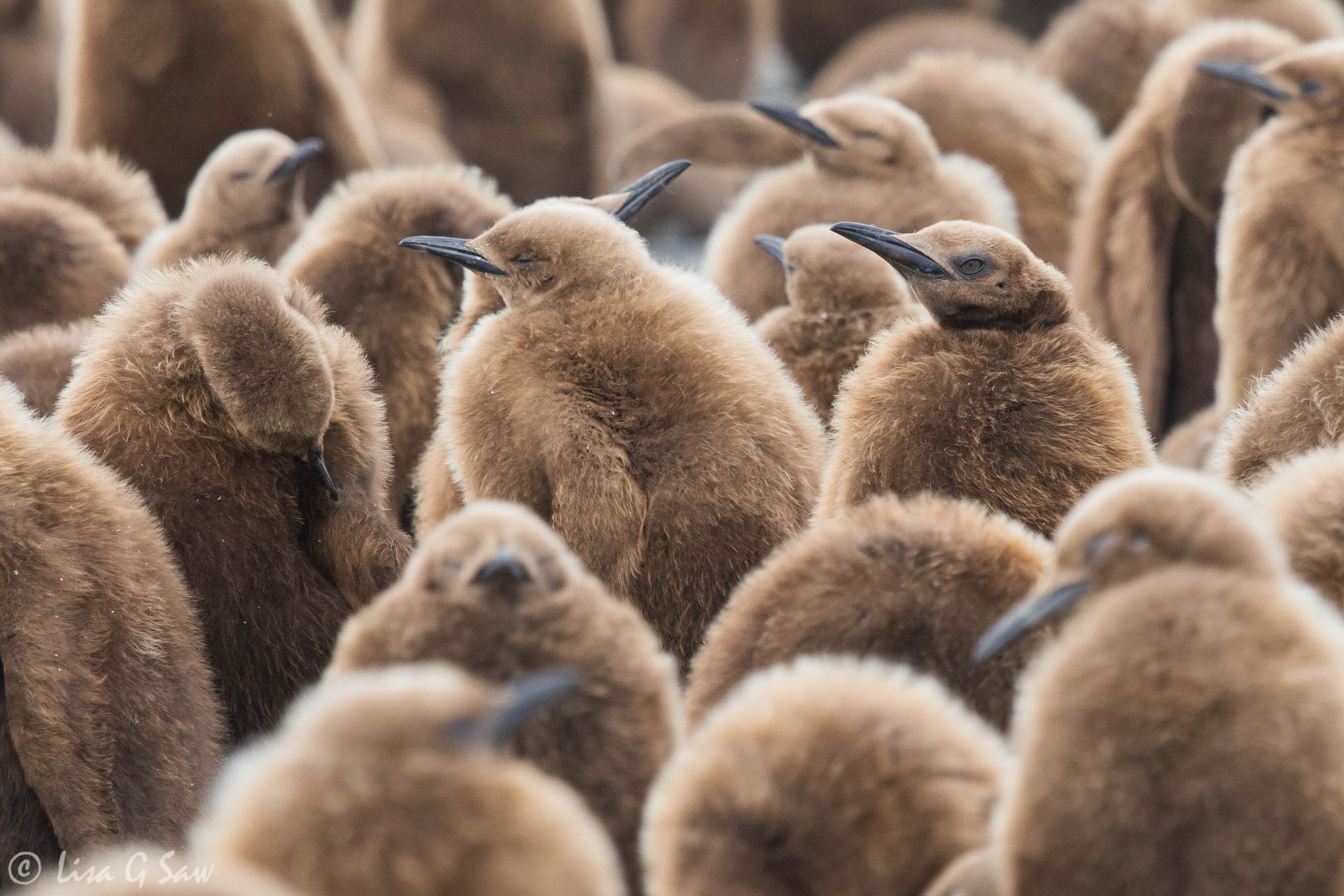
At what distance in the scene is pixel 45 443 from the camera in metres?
2.75

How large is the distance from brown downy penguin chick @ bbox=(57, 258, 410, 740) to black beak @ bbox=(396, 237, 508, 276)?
0.27 meters

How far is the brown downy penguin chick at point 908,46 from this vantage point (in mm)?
7113

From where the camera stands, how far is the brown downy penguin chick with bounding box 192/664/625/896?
1803mm

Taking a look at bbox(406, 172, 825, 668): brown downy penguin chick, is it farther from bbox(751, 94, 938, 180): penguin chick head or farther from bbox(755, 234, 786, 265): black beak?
bbox(751, 94, 938, 180): penguin chick head

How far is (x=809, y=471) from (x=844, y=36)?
5.76 m

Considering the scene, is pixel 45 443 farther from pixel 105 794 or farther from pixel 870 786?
pixel 870 786

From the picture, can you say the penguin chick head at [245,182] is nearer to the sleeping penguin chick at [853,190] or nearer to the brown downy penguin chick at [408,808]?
the sleeping penguin chick at [853,190]

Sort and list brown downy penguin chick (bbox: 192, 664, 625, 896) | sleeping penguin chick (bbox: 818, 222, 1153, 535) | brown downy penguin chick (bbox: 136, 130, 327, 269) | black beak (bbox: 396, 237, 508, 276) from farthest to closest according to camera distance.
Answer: brown downy penguin chick (bbox: 136, 130, 327, 269) < black beak (bbox: 396, 237, 508, 276) < sleeping penguin chick (bbox: 818, 222, 1153, 535) < brown downy penguin chick (bbox: 192, 664, 625, 896)

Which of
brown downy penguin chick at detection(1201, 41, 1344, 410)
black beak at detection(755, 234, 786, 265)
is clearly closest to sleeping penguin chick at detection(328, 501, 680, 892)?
black beak at detection(755, 234, 786, 265)

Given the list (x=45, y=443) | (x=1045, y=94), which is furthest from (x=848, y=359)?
(x=1045, y=94)

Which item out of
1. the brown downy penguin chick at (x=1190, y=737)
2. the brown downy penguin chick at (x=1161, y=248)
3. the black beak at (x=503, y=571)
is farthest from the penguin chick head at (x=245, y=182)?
the brown downy penguin chick at (x=1190, y=737)

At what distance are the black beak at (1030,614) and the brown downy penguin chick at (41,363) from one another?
6.42 feet

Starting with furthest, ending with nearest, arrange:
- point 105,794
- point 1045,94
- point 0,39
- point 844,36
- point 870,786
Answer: point 844,36 → point 0,39 → point 1045,94 → point 105,794 → point 870,786

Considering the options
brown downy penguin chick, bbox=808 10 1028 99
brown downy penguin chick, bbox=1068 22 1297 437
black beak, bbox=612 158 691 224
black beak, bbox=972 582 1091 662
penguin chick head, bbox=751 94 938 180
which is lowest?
brown downy penguin chick, bbox=808 10 1028 99
